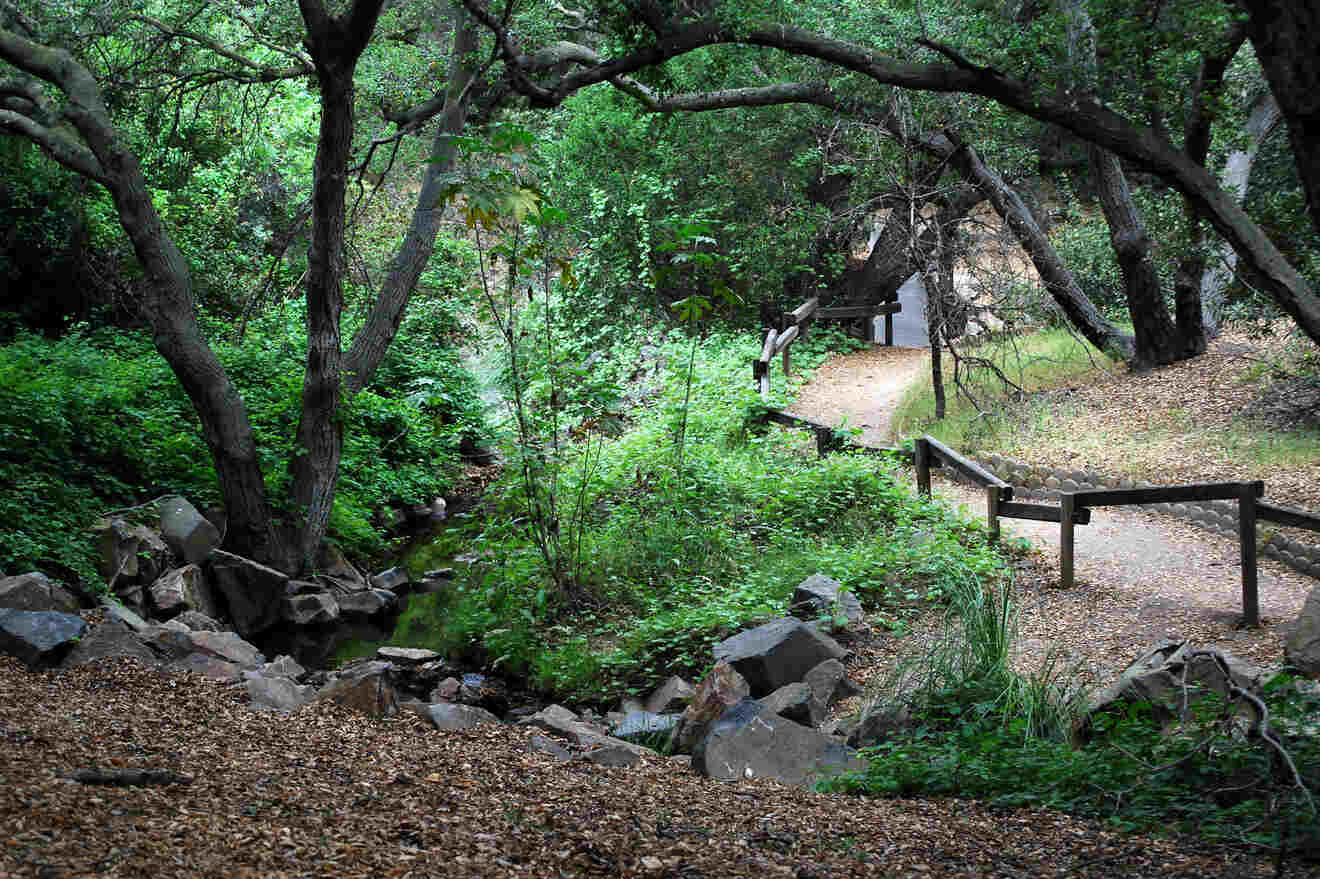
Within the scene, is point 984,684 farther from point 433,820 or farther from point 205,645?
point 205,645

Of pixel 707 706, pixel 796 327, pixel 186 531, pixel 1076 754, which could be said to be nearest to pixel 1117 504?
pixel 707 706

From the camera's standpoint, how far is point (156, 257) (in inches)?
342

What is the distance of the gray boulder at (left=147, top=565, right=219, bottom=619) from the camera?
8820mm

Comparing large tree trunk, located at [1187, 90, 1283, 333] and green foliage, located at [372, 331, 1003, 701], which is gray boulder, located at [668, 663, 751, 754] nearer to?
green foliage, located at [372, 331, 1003, 701]

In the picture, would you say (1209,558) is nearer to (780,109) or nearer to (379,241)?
(780,109)

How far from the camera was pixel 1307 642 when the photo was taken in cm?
612

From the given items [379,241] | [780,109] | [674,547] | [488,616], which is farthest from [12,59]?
[780,109]

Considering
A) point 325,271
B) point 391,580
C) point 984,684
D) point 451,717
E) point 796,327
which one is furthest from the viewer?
point 796,327

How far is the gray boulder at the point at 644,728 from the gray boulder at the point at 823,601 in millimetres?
1777

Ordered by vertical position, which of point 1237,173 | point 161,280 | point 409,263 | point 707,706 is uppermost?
point 1237,173

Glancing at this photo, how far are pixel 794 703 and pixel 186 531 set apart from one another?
5.97 m

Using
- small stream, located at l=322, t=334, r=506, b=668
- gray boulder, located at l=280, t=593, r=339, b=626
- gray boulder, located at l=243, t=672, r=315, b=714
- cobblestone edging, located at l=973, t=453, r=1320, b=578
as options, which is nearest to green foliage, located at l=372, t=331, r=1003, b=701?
small stream, located at l=322, t=334, r=506, b=668

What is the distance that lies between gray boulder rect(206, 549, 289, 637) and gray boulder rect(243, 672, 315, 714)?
115 inches

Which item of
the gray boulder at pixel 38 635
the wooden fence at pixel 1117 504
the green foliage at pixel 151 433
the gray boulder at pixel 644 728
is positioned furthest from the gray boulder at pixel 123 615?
the wooden fence at pixel 1117 504
